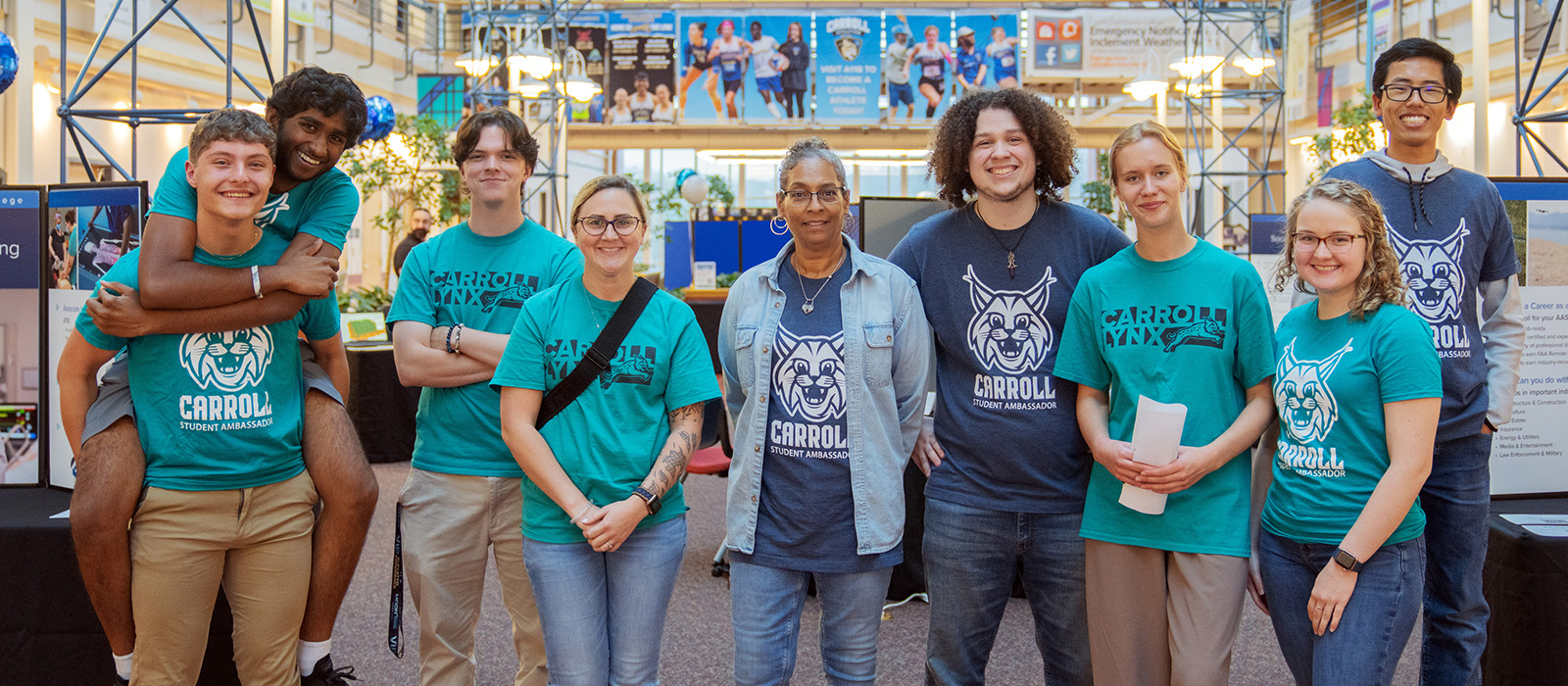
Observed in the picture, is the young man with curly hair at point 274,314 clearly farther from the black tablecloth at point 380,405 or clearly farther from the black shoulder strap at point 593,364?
the black tablecloth at point 380,405

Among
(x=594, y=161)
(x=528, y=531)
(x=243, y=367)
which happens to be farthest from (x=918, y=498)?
(x=594, y=161)

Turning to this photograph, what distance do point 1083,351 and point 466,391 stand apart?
1376 millimetres

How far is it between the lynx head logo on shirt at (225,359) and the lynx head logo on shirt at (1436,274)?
244 centimetres

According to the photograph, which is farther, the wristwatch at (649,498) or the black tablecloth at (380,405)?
the black tablecloth at (380,405)

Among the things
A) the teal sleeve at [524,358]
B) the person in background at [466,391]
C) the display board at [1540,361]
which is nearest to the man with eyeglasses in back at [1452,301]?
the display board at [1540,361]

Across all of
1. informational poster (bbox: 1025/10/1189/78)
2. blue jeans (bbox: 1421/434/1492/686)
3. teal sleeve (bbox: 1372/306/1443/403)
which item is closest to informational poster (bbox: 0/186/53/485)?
teal sleeve (bbox: 1372/306/1443/403)

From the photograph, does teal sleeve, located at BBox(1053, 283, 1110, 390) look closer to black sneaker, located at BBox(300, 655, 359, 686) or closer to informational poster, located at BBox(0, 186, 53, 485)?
black sneaker, located at BBox(300, 655, 359, 686)

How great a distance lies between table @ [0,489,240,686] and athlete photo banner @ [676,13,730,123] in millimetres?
14377

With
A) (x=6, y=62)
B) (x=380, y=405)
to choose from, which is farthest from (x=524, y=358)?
(x=380, y=405)

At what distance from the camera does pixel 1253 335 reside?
Result: 2.01m

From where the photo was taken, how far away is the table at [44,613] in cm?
258

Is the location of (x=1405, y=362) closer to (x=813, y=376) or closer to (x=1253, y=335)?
(x=1253, y=335)

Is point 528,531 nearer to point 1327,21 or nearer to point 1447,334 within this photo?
point 1447,334

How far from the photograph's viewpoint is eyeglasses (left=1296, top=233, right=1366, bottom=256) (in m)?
1.95
